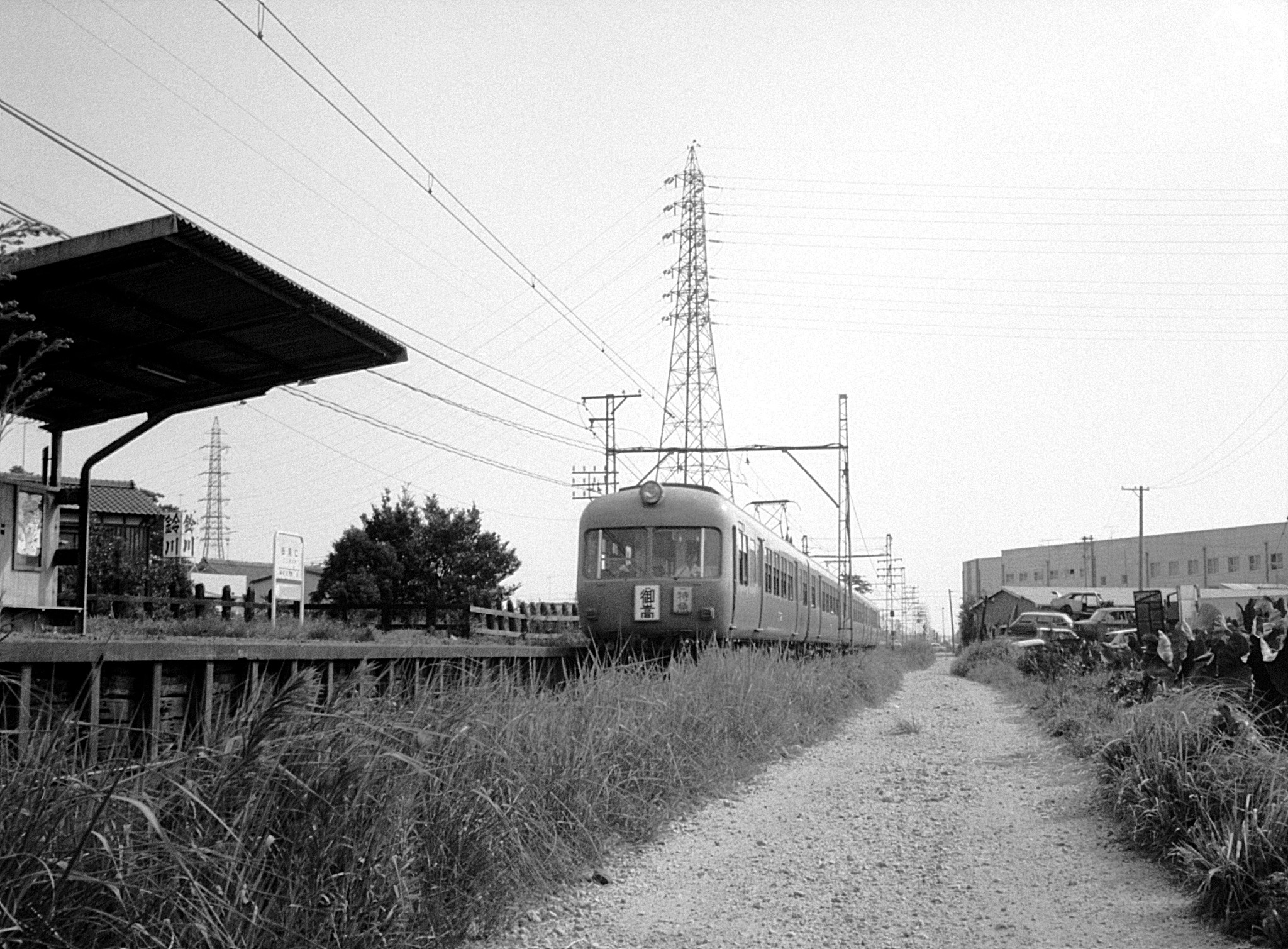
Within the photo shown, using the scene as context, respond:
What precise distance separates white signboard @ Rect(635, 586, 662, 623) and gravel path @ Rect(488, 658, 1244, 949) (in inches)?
224

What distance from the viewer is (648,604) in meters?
15.8

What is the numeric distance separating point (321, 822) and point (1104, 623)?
2652 centimetres

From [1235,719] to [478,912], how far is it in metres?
4.96

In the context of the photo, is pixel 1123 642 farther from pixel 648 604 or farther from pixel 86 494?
pixel 86 494

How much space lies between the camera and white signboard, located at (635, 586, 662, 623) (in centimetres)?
1573

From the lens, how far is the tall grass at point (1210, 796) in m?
5.32

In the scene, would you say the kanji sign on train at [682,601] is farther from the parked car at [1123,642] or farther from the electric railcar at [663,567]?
the parked car at [1123,642]

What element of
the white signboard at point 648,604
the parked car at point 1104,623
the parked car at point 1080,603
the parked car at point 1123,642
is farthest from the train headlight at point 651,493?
the parked car at point 1080,603

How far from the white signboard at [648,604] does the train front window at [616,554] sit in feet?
1.12

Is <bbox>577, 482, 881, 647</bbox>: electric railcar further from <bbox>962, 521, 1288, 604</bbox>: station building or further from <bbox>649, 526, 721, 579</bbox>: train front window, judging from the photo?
<bbox>962, 521, 1288, 604</bbox>: station building

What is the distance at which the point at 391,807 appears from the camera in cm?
464

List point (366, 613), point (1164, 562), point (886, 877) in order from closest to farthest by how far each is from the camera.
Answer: point (886, 877) < point (366, 613) < point (1164, 562)

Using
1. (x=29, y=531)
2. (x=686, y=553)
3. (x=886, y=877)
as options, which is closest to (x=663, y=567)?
(x=686, y=553)

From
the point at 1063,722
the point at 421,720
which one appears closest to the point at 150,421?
the point at 421,720
